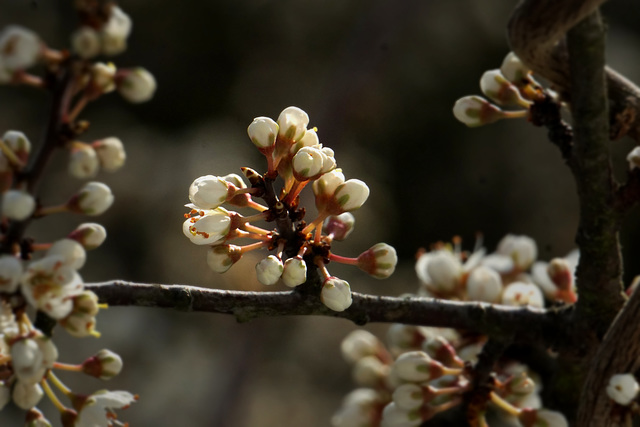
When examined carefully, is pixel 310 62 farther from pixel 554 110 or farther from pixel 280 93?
pixel 554 110

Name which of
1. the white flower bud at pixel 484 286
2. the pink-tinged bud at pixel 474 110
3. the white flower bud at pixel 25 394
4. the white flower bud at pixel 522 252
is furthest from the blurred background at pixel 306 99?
the white flower bud at pixel 25 394

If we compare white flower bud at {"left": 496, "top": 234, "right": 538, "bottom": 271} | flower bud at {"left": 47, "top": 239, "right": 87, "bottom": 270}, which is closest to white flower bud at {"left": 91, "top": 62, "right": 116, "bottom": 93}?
flower bud at {"left": 47, "top": 239, "right": 87, "bottom": 270}

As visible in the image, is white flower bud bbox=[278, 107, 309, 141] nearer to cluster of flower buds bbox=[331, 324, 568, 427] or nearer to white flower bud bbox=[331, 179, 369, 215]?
white flower bud bbox=[331, 179, 369, 215]

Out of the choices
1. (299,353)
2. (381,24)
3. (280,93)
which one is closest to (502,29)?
(381,24)

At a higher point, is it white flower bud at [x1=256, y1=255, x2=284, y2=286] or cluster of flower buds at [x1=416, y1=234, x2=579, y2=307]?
white flower bud at [x1=256, y1=255, x2=284, y2=286]

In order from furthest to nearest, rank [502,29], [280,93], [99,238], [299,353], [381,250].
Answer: [502,29], [299,353], [280,93], [381,250], [99,238]

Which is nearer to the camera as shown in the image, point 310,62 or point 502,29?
point 310,62
